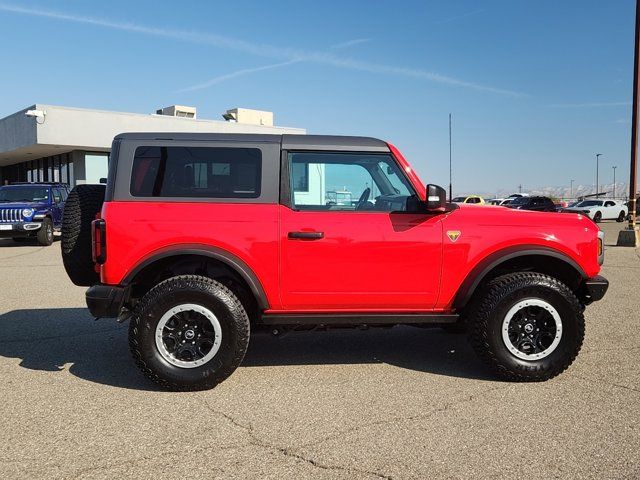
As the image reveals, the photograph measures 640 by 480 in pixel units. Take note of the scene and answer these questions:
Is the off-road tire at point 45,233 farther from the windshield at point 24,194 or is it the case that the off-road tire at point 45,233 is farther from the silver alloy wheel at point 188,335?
the silver alloy wheel at point 188,335

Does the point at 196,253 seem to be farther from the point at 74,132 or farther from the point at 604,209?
the point at 604,209

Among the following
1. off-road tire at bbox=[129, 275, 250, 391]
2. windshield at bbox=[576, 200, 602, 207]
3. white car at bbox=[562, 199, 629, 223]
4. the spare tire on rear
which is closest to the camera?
off-road tire at bbox=[129, 275, 250, 391]

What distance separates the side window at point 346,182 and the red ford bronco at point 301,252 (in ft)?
0.04

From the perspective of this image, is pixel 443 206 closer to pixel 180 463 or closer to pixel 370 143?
pixel 370 143

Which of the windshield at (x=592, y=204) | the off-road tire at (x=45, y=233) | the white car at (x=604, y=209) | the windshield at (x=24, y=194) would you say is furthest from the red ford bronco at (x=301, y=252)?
the windshield at (x=592, y=204)

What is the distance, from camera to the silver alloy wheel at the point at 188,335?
4.19 m

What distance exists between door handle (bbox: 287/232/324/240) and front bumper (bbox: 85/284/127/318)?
136 cm

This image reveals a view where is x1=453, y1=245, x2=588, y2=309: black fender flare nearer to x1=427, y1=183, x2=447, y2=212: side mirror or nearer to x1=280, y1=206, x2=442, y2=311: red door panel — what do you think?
x1=280, y1=206, x2=442, y2=311: red door panel

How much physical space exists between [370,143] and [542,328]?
6.72ft

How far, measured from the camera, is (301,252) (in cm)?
428

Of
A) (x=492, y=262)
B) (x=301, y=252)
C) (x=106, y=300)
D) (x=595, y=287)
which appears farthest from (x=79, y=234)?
(x=595, y=287)

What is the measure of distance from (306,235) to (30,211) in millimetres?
13877

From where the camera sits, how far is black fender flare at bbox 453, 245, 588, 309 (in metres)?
4.37

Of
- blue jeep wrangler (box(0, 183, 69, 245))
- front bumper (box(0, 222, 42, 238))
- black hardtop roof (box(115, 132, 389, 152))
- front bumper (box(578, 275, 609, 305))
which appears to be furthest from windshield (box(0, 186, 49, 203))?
front bumper (box(578, 275, 609, 305))
